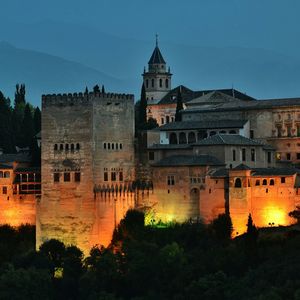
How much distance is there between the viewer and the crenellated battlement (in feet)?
211

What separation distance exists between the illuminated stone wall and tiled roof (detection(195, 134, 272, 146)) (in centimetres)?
456

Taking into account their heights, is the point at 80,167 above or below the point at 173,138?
below

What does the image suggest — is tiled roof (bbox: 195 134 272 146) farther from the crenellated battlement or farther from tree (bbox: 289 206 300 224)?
tree (bbox: 289 206 300 224)

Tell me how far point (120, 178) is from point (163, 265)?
8.52 meters

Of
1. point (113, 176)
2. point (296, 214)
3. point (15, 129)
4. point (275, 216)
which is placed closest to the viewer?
point (296, 214)

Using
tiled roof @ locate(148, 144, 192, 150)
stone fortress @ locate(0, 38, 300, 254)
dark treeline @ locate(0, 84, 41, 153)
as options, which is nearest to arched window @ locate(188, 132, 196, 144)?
stone fortress @ locate(0, 38, 300, 254)

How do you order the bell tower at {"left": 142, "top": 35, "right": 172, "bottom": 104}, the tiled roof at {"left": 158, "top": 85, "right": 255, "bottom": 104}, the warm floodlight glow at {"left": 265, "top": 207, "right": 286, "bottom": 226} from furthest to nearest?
the bell tower at {"left": 142, "top": 35, "right": 172, "bottom": 104}, the tiled roof at {"left": 158, "top": 85, "right": 255, "bottom": 104}, the warm floodlight glow at {"left": 265, "top": 207, "right": 286, "bottom": 226}

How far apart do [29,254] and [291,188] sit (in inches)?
542

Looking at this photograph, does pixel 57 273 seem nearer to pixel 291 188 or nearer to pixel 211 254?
pixel 211 254

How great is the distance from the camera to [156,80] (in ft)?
318

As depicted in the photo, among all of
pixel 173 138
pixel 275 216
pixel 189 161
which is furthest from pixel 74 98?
pixel 275 216

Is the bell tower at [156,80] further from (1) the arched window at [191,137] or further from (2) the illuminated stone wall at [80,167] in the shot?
(2) the illuminated stone wall at [80,167]

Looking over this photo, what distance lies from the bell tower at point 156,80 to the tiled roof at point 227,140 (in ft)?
93.6

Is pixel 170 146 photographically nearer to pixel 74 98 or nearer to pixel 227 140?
pixel 227 140
